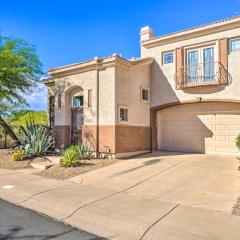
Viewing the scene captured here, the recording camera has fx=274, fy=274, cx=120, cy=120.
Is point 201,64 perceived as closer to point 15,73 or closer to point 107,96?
point 107,96

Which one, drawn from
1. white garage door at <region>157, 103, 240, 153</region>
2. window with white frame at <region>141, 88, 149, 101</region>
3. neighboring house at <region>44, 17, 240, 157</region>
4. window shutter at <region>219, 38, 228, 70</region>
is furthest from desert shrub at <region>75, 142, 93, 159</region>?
window shutter at <region>219, 38, 228, 70</region>

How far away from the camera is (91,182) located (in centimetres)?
934

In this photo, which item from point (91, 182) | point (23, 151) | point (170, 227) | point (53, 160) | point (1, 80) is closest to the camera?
point (170, 227)

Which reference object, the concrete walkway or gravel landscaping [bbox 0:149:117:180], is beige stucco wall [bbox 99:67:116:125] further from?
the concrete walkway

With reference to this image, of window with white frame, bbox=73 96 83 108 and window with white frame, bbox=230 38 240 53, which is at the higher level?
window with white frame, bbox=230 38 240 53

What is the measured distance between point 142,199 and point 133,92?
347 inches

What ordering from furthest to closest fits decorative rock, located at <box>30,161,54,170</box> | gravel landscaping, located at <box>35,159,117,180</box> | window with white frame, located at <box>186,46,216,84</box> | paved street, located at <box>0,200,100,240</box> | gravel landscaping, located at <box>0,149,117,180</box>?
window with white frame, located at <box>186,46,216,84</box> < decorative rock, located at <box>30,161,54,170</box> < gravel landscaping, located at <box>0,149,117,180</box> < gravel landscaping, located at <box>35,159,117,180</box> < paved street, located at <box>0,200,100,240</box>

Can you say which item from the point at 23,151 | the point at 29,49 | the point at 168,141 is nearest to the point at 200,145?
the point at 168,141

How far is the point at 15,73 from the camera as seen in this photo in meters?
16.7

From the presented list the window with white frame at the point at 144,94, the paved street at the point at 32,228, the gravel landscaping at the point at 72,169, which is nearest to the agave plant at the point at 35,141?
the gravel landscaping at the point at 72,169

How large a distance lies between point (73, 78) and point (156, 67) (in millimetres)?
5045

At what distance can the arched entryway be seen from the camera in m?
16.1

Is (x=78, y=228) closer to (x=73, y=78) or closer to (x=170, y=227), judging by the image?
(x=170, y=227)

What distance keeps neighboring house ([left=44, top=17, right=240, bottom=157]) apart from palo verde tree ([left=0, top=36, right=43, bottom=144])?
1662mm
